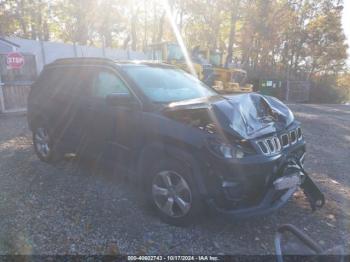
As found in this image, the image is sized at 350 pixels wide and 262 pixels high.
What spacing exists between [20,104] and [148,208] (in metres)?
9.68

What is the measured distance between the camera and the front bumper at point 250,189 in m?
3.11

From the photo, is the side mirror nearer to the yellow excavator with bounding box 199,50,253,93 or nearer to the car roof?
the car roof

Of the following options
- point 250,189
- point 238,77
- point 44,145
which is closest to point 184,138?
point 250,189

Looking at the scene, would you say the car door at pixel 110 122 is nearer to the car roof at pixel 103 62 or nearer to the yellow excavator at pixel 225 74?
the car roof at pixel 103 62

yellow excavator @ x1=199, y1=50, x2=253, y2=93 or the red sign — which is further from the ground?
the red sign

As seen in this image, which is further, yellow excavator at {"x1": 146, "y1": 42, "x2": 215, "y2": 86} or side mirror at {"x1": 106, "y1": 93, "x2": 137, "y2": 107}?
yellow excavator at {"x1": 146, "y1": 42, "x2": 215, "y2": 86}

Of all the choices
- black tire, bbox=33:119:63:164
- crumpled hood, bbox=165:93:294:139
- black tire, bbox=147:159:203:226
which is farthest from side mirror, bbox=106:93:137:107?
black tire, bbox=33:119:63:164

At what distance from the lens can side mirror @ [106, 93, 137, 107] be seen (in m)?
3.84

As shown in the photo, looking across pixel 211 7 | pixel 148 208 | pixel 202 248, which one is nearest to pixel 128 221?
pixel 148 208

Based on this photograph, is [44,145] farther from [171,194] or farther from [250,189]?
[250,189]

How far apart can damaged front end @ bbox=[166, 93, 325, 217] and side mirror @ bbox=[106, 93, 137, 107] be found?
606 millimetres

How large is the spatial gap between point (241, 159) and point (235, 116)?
19.5 inches

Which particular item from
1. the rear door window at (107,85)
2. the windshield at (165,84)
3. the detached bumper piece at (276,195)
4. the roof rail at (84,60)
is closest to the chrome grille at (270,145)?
the detached bumper piece at (276,195)

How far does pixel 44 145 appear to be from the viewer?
565 cm
